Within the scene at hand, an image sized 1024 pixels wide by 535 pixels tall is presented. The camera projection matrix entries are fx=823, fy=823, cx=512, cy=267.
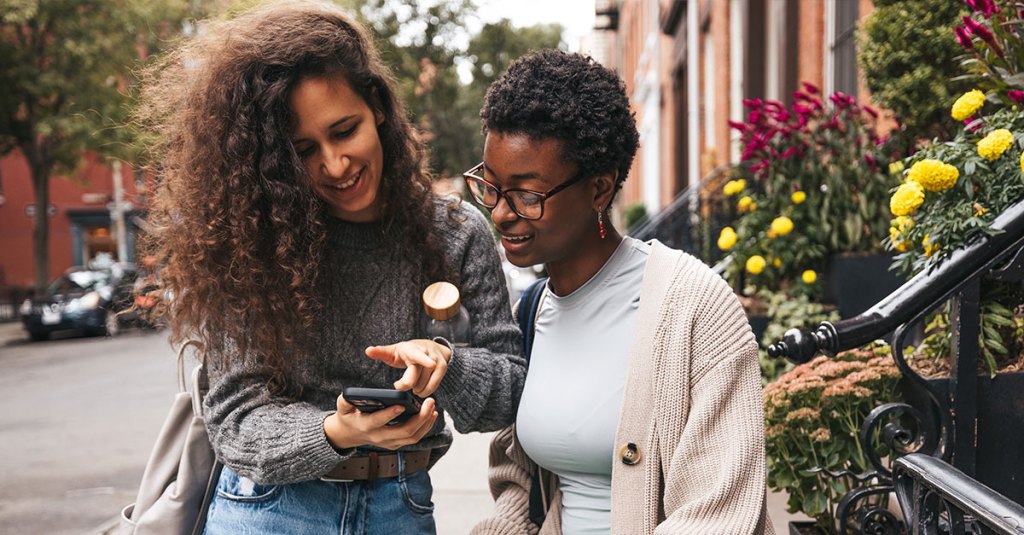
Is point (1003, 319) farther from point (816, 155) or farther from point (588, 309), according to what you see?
point (816, 155)

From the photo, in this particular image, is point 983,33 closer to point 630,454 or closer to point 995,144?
point 995,144

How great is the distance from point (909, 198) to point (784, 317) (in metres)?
2.70

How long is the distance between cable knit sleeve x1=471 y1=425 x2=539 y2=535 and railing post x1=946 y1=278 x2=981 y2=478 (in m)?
1.30

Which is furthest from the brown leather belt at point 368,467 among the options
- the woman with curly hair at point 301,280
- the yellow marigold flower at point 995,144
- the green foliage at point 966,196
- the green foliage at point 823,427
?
the yellow marigold flower at point 995,144

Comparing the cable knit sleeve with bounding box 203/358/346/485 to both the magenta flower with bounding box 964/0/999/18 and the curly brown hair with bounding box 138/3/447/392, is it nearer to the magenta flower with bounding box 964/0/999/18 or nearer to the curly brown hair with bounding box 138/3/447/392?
the curly brown hair with bounding box 138/3/447/392

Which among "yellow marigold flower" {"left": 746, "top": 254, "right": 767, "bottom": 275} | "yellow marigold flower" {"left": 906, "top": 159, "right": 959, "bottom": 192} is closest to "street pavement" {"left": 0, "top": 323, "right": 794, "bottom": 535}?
"yellow marigold flower" {"left": 746, "top": 254, "right": 767, "bottom": 275}

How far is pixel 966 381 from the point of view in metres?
2.36

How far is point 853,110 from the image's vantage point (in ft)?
17.3

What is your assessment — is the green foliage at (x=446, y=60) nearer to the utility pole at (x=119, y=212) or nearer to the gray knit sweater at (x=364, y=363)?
Answer: the utility pole at (x=119, y=212)

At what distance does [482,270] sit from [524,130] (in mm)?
438

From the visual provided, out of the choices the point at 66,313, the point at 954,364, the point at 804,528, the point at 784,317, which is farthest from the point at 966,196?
the point at 66,313

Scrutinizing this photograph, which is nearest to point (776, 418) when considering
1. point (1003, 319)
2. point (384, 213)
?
point (1003, 319)

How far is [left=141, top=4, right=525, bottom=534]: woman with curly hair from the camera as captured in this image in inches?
71.7

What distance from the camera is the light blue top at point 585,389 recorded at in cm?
170
